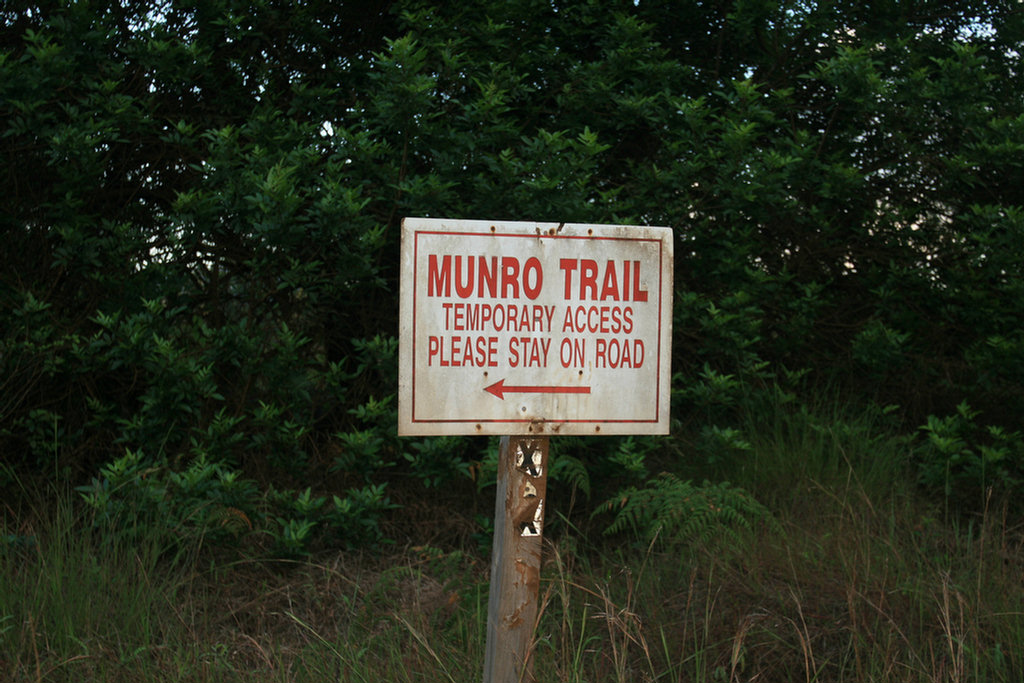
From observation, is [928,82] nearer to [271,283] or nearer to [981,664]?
[981,664]

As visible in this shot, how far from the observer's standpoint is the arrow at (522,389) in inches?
96.4

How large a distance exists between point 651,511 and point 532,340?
1.98 metres

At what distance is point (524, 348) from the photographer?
2461 mm

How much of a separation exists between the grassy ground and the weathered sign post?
0.44 metres

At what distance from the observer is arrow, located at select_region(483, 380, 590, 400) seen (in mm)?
2449

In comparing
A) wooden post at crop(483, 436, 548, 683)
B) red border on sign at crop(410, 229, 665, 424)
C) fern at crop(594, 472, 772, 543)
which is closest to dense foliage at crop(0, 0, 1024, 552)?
fern at crop(594, 472, 772, 543)

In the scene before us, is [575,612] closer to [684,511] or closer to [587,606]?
[587,606]

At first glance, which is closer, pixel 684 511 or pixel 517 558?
pixel 517 558

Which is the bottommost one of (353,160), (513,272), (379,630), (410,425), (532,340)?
(379,630)

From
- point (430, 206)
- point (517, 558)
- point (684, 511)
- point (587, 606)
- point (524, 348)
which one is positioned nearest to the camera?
point (524, 348)

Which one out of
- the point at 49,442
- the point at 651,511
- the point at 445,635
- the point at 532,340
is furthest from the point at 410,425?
the point at 49,442

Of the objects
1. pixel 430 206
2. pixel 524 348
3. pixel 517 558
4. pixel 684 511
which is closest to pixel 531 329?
pixel 524 348

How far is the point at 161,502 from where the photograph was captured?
13.5ft

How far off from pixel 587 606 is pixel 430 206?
2.01 metres
